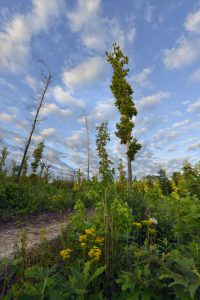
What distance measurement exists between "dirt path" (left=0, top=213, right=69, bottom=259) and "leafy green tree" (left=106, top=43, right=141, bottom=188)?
13515mm

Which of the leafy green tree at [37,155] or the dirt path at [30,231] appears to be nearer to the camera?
the dirt path at [30,231]

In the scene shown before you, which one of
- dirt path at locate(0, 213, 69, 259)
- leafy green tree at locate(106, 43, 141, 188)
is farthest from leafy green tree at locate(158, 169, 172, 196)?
dirt path at locate(0, 213, 69, 259)

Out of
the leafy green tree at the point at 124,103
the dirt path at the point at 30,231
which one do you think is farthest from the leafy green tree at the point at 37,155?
the dirt path at the point at 30,231

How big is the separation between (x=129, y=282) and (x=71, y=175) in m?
22.7

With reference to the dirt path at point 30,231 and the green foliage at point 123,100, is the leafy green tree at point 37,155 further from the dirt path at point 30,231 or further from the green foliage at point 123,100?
the dirt path at point 30,231

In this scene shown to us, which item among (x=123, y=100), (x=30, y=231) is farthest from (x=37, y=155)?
(x=30, y=231)

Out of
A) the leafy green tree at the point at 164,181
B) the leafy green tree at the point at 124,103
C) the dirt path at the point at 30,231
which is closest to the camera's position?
the dirt path at the point at 30,231

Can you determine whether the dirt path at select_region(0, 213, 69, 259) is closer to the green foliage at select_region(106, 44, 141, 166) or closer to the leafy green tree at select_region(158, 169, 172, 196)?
the green foliage at select_region(106, 44, 141, 166)

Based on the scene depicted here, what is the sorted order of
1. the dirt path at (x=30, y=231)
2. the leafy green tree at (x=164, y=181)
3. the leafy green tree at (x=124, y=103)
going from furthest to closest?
the leafy green tree at (x=164, y=181) < the leafy green tree at (x=124, y=103) < the dirt path at (x=30, y=231)

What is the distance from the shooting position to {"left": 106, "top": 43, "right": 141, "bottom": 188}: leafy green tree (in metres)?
22.3

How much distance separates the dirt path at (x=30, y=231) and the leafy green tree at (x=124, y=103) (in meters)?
13.5

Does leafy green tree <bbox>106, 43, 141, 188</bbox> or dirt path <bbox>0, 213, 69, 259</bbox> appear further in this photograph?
leafy green tree <bbox>106, 43, 141, 188</bbox>

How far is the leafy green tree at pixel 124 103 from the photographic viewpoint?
22297mm

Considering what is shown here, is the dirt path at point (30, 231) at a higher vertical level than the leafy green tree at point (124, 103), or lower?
lower
